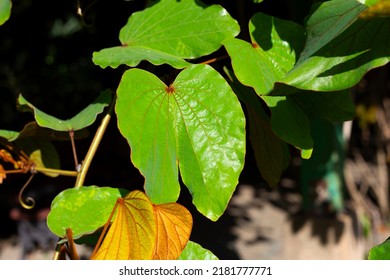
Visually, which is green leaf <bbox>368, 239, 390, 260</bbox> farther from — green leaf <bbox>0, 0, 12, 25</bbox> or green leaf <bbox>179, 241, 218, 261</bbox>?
green leaf <bbox>0, 0, 12, 25</bbox>

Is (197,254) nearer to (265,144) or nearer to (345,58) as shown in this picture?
(265,144)

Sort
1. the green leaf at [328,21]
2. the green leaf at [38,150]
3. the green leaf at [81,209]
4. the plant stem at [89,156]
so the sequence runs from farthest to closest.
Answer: the green leaf at [38,150] → the plant stem at [89,156] → the green leaf at [81,209] → the green leaf at [328,21]

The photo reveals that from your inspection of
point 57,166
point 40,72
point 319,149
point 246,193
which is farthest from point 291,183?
point 57,166

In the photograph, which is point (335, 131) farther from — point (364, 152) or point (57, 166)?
point (57, 166)

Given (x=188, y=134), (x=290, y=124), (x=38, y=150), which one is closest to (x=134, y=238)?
(x=188, y=134)

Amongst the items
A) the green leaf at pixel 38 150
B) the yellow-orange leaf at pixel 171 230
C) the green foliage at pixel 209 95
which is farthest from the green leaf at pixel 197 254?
the green leaf at pixel 38 150

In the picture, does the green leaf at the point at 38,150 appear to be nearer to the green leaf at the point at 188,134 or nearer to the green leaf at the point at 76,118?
the green leaf at the point at 76,118
